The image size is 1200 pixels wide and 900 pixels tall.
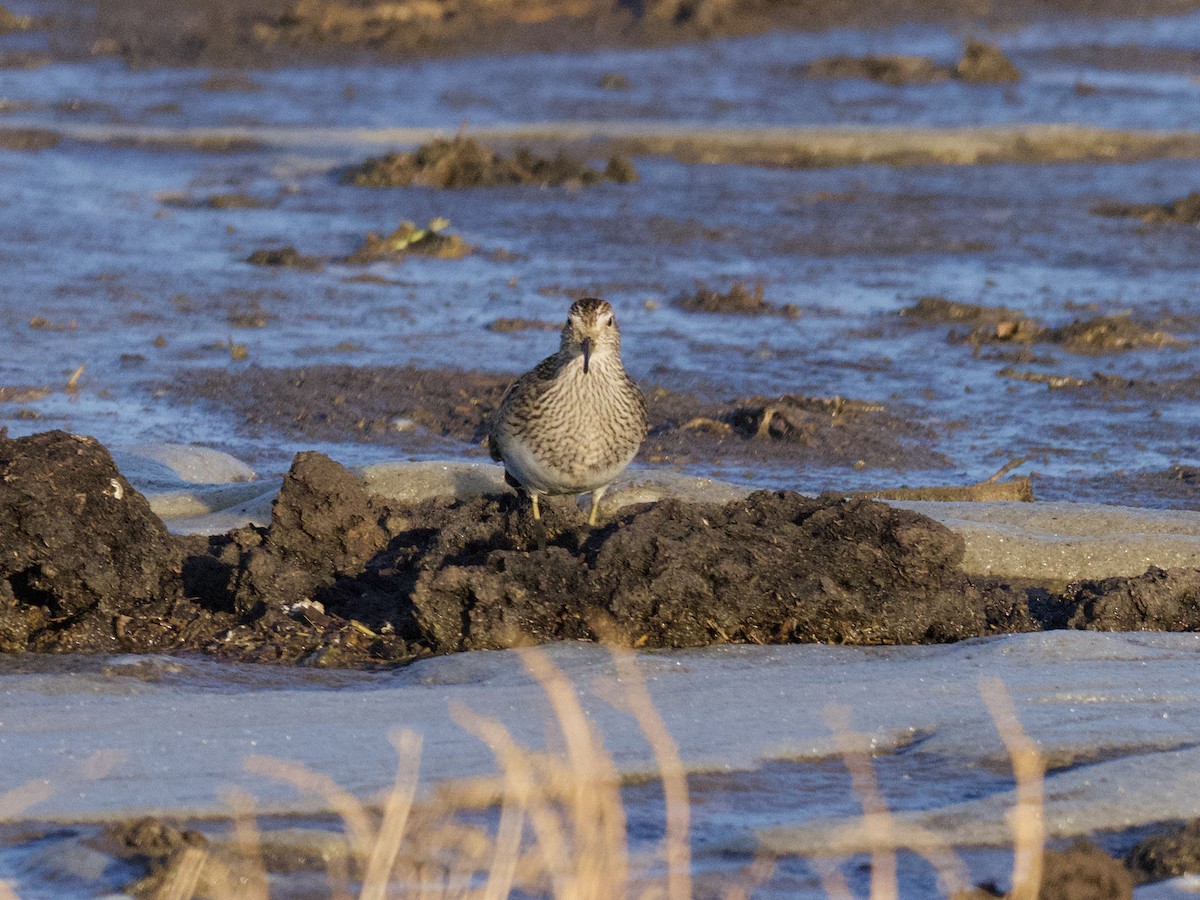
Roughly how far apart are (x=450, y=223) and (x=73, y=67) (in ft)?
38.4

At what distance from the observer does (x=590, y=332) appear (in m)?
6.83

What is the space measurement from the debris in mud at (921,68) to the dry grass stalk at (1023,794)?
18.6 metres

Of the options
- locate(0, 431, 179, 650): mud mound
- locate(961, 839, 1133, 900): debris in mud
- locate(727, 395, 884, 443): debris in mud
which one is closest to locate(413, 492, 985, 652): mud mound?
locate(0, 431, 179, 650): mud mound

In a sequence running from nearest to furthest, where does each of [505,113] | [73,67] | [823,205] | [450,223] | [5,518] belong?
[5,518], [450,223], [823,205], [505,113], [73,67]

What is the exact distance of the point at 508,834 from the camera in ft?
14.0

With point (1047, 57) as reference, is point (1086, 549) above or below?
below

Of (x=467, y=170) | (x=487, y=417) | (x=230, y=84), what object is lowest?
(x=487, y=417)

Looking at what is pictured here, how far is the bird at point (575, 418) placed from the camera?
21.6 ft

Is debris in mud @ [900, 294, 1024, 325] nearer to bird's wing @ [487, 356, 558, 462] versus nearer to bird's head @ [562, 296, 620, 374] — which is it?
bird's head @ [562, 296, 620, 374]

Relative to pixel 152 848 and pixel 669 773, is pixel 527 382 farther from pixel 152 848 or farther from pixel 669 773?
pixel 152 848

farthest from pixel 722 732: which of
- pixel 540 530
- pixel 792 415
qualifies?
pixel 792 415

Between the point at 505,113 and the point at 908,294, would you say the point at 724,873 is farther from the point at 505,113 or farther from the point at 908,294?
the point at 505,113

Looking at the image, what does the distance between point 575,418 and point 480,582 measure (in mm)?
915

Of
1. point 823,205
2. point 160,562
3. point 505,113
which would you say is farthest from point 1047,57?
point 160,562
